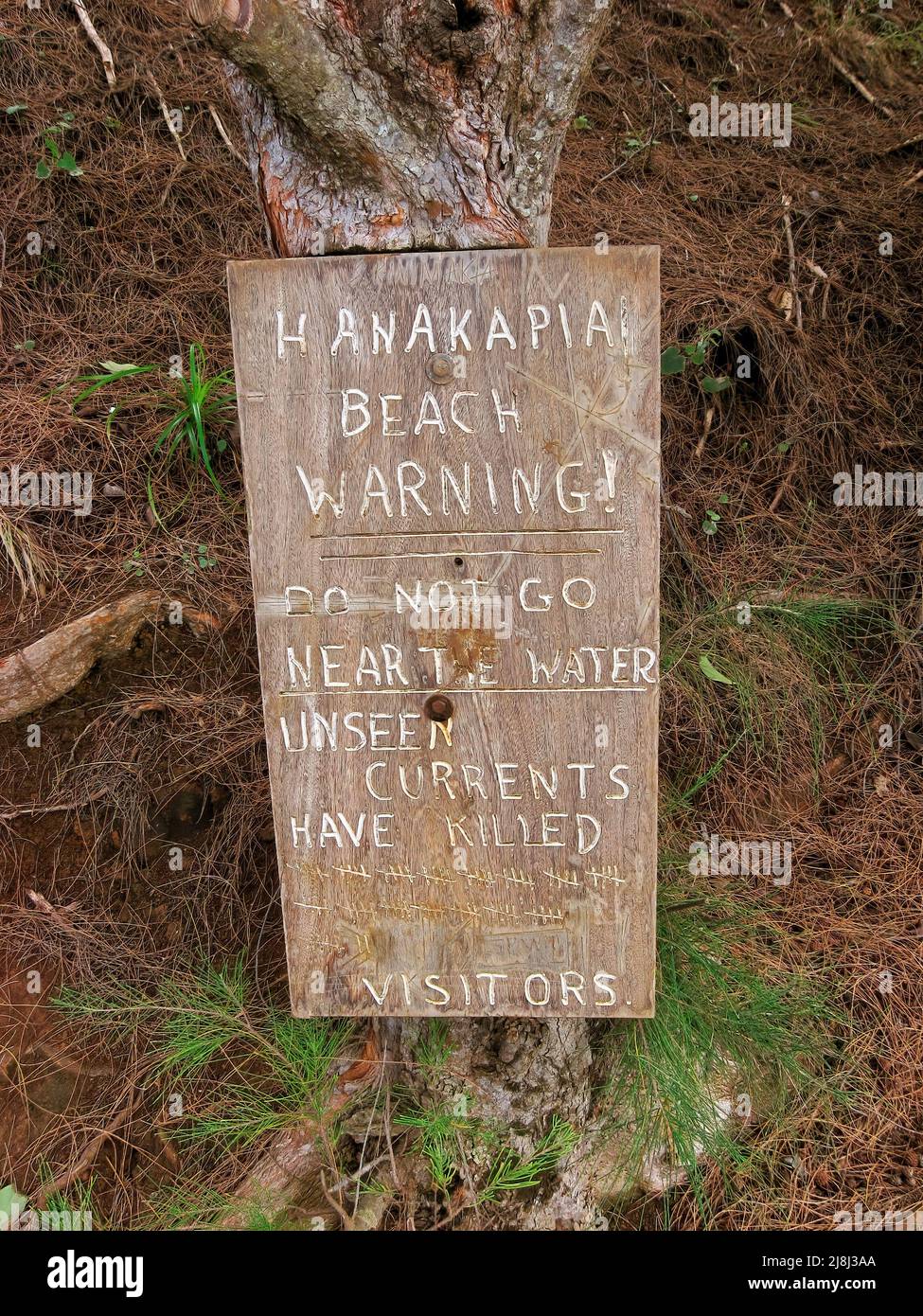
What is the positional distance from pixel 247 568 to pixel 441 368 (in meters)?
0.98

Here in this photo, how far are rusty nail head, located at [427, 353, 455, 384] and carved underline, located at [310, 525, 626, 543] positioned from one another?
0.26 m

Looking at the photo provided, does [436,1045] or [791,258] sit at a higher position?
[791,258]

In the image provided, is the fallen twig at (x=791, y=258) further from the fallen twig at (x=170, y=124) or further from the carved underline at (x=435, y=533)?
the fallen twig at (x=170, y=124)

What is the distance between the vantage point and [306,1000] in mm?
1715

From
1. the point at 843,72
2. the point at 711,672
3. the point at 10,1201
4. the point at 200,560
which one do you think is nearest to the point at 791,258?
the point at 843,72

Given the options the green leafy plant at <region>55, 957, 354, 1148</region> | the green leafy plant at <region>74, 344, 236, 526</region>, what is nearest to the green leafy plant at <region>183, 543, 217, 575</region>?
the green leafy plant at <region>74, 344, 236, 526</region>

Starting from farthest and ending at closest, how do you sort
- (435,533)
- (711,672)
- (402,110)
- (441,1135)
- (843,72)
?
(843,72) < (711,672) < (441,1135) < (435,533) < (402,110)

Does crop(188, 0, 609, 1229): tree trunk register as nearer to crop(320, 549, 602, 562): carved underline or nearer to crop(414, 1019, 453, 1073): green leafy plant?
crop(320, 549, 602, 562): carved underline

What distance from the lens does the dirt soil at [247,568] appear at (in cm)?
201

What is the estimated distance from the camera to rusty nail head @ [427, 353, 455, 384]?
1.48 metres

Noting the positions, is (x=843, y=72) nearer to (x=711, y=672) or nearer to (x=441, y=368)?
(x=711, y=672)

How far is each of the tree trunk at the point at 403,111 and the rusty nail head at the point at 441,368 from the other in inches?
7.6

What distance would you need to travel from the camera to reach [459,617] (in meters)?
1.55

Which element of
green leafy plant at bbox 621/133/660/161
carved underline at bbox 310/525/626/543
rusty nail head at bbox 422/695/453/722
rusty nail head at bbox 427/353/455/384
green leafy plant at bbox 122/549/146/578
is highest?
green leafy plant at bbox 621/133/660/161
